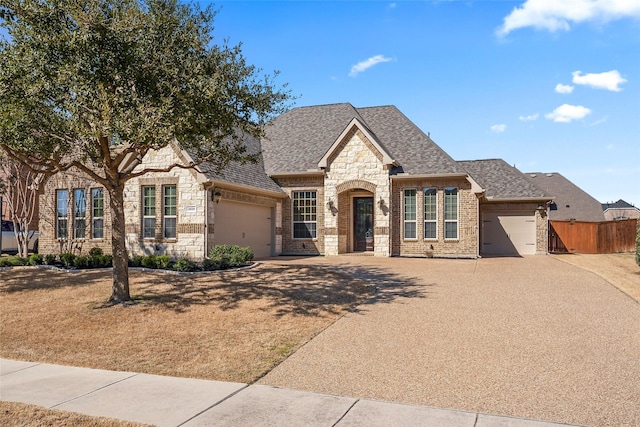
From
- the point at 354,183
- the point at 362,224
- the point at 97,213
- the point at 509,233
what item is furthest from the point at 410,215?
the point at 97,213

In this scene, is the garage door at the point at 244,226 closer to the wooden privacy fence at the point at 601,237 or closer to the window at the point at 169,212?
the window at the point at 169,212

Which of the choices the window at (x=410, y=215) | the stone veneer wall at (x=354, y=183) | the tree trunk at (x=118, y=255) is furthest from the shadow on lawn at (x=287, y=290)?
the window at (x=410, y=215)

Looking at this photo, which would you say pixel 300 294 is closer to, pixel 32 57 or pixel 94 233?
pixel 32 57

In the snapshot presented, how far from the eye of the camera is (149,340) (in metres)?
9.01

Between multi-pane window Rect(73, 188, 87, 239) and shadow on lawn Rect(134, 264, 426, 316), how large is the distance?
9579mm

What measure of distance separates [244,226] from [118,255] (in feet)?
33.0

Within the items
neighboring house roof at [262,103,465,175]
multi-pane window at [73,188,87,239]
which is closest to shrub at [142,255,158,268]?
multi-pane window at [73,188,87,239]

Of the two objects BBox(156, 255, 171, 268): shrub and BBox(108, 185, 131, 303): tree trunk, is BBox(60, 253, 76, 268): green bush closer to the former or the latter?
BBox(156, 255, 171, 268): shrub

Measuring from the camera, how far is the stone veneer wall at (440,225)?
2233cm

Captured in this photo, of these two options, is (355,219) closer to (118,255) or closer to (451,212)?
(451,212)

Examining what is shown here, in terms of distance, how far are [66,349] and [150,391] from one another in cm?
324

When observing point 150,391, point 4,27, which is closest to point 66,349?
point 150,391

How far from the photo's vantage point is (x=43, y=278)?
15578 millimetres

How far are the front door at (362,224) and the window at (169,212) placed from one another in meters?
9.17
